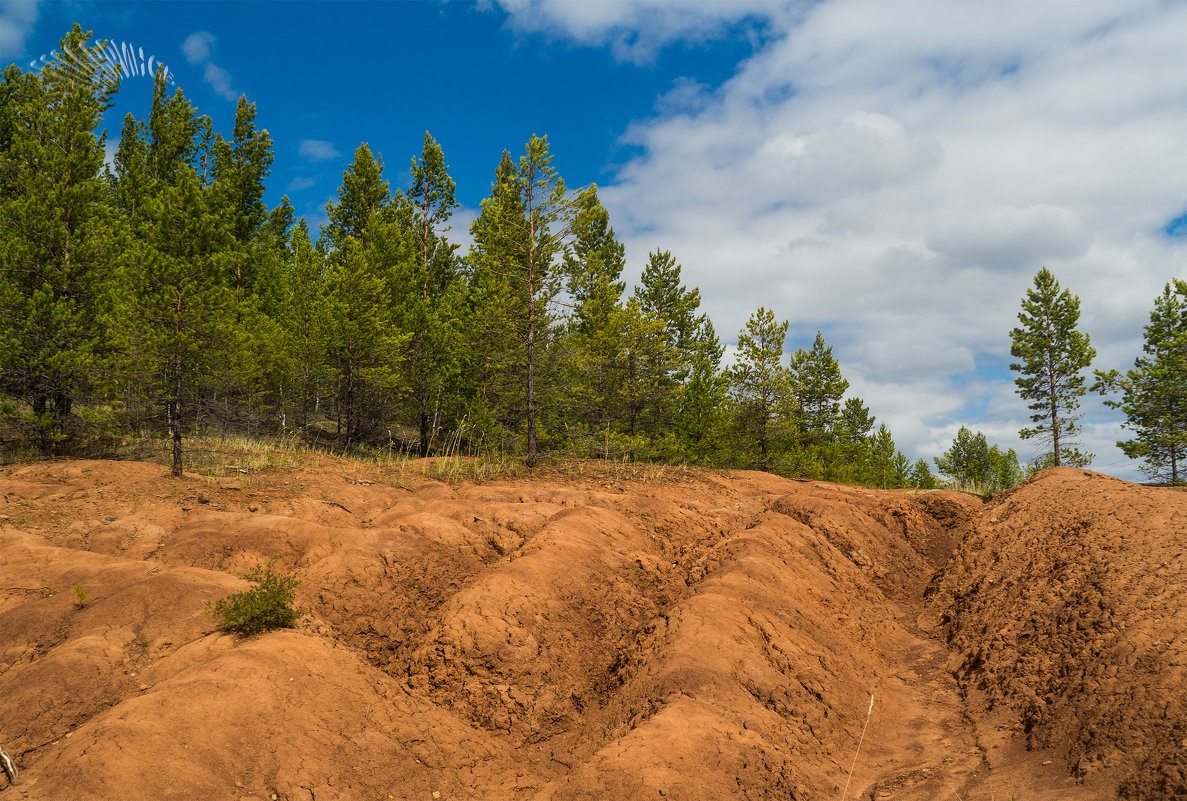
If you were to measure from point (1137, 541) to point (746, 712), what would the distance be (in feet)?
20.1

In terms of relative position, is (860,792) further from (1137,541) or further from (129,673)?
(129,673)

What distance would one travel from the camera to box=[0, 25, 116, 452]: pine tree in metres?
17.3

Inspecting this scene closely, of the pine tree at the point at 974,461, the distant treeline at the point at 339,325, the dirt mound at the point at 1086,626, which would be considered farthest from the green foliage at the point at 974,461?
the dirt mound at the point at 1086,626

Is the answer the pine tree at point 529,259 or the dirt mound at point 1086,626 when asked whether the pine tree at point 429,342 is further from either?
the dirt mound at point 1086,626

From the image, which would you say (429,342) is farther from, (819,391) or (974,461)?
(974,461)

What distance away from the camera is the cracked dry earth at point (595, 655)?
18.1 ft

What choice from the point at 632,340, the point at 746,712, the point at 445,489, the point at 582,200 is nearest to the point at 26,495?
the point at 445,489

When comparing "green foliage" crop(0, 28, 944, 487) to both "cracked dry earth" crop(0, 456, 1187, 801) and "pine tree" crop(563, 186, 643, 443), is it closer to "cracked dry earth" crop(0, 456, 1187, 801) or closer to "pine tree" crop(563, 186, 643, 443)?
"pine tree" crop(563, 186, 643, 443)

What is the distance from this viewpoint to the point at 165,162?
3497 centimetres

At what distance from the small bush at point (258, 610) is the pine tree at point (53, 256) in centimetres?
1483

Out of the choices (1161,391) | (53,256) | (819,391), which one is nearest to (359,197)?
(53,256)

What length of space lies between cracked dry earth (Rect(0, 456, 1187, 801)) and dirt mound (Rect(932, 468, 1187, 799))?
0.04 meters

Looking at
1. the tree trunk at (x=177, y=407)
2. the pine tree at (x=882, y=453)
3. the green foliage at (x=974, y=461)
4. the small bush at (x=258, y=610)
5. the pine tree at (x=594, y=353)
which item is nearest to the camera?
the small bush at (x=258, y=610)

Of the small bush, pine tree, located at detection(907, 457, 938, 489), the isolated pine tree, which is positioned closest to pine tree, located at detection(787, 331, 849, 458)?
the isolated pine tree
